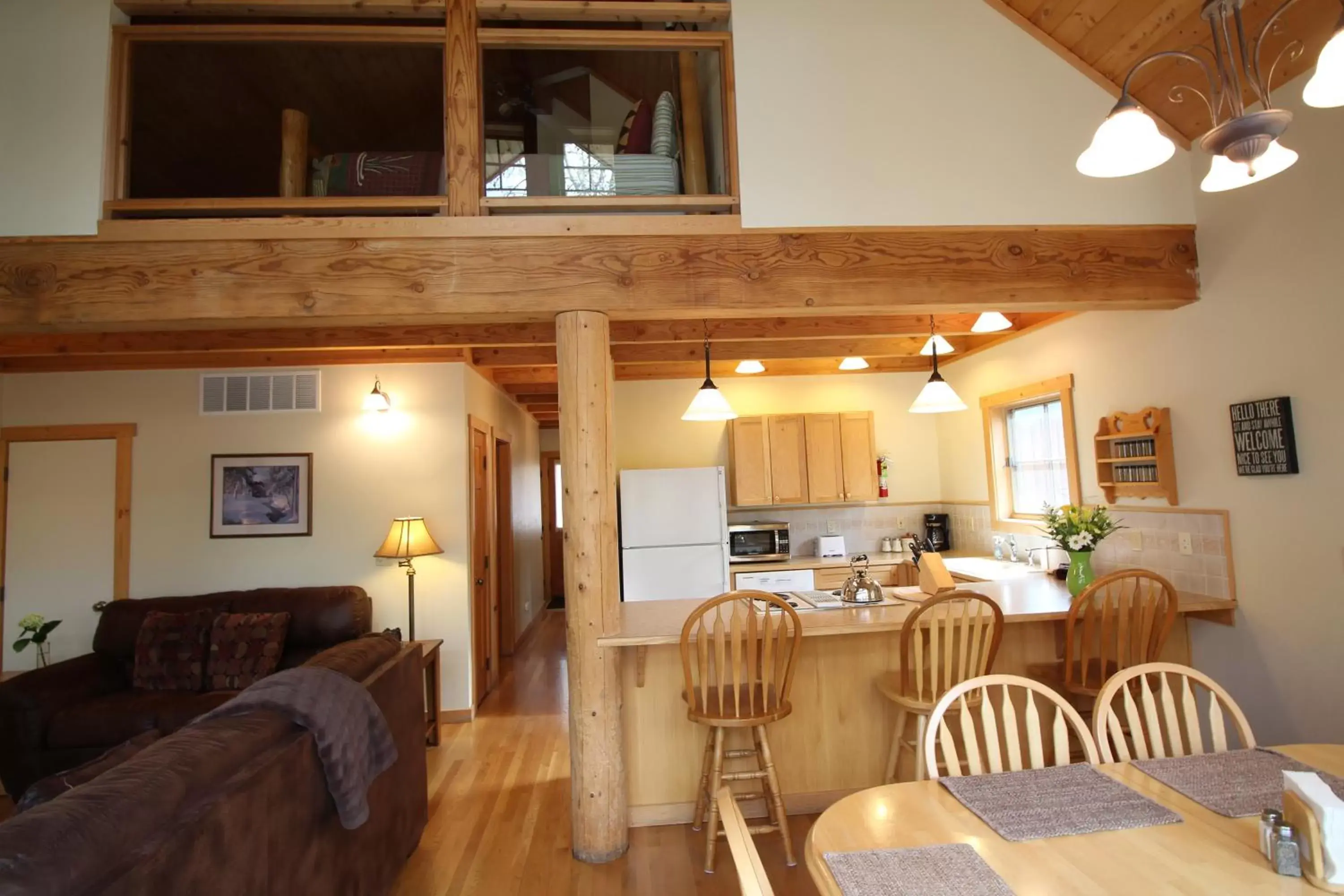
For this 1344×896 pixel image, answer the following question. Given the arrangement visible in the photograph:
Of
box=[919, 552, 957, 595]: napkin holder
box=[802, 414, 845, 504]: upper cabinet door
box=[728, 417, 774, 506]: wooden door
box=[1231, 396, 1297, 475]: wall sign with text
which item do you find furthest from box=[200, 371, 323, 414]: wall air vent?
box=[1231, 396, 1297, 475]: wall sign with text

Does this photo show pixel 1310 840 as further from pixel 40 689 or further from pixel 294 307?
pixel 40 689

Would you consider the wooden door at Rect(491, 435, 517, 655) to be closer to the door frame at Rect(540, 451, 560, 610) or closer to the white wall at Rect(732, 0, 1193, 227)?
the door frame at Rect(540, 451, 560, 610)

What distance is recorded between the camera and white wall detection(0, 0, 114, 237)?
2.67 m

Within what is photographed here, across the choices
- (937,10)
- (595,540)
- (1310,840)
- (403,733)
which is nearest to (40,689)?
(403,733)

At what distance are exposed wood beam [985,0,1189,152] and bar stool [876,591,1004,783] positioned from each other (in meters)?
2.09

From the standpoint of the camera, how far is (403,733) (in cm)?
267

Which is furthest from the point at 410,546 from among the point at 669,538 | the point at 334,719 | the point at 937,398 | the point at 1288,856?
the point at 1288,856

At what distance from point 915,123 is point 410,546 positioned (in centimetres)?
355

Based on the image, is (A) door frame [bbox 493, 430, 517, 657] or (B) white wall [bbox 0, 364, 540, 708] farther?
(A) door frame [bbox 493, 430, 517, 657]

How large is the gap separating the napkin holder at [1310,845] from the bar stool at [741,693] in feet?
4.87

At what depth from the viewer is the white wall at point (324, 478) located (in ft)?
14.4

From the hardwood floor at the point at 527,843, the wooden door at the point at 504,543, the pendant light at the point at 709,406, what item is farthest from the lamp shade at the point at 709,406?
the wooden door at the point at 504,543

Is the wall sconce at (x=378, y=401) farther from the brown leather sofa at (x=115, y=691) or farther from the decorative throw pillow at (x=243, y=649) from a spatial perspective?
the decorative throw pillow at (x=243, y=649)

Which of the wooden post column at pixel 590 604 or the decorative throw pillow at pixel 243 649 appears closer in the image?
the wooden post column at pixel 590 604
